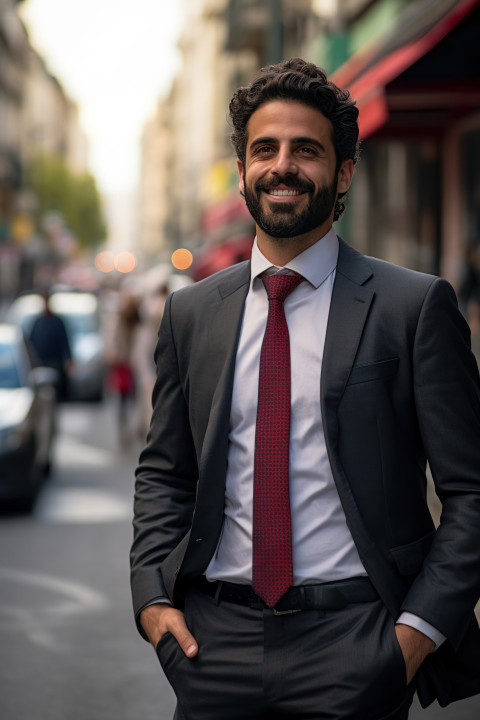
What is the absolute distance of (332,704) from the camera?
8.05ft

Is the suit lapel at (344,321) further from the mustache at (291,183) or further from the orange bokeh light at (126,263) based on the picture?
the orange bokeh light at (126,263)

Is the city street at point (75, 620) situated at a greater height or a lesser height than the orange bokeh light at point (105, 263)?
greater

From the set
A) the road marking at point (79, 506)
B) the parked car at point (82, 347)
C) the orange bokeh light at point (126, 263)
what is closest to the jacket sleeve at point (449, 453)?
the road marking at point (79, 506)

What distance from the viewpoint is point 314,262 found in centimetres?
273

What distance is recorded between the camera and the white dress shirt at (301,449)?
2541 millimetres

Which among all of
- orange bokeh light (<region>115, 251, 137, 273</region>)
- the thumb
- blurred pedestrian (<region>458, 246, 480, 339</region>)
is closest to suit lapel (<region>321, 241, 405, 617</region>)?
the thumb

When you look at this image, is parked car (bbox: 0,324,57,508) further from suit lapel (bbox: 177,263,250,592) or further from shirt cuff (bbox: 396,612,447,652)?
shirt cuff (bbox: 396,612,447,652)

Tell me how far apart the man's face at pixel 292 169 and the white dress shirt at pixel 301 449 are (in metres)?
0.09

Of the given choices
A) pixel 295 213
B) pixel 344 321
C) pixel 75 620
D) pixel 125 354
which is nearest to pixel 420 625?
pixel 344 321

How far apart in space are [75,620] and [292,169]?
15.4 feet

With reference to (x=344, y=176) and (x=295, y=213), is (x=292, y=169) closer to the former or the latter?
(x=295, y=213)

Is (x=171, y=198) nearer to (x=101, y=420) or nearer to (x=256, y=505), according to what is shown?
(x=101, y=420)

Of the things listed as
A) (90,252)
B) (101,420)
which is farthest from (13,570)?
(90,252)

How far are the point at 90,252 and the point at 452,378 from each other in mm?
136783
